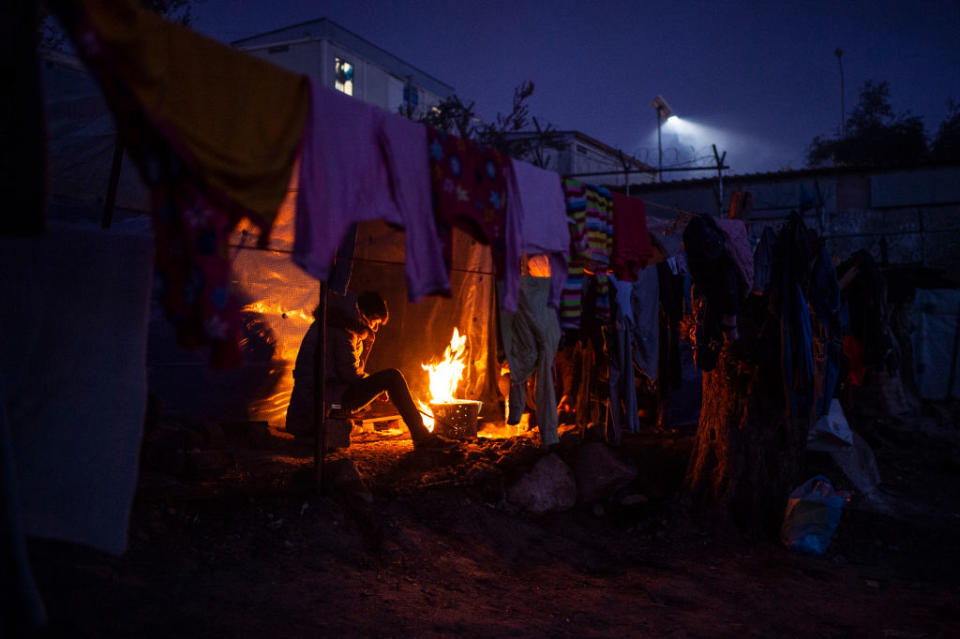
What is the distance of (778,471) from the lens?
7.27 meters

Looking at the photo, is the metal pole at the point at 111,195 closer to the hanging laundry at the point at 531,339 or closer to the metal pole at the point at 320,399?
the metal pole at the point at 320,399

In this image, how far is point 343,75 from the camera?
22781 millimetres

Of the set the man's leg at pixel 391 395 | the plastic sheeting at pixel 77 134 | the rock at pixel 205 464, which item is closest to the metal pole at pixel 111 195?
the plastic sheeting at pixel 77 134

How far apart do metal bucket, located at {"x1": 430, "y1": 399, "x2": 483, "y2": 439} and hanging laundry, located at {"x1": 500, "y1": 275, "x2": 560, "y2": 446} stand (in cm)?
206

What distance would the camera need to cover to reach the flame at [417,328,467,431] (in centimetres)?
838

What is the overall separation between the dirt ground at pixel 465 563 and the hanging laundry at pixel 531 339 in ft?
4.52

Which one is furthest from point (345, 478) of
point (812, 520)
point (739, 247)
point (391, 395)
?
point (812, 520)

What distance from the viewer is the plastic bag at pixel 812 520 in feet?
22.7

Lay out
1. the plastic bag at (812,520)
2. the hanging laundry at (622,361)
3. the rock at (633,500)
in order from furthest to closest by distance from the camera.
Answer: the rock at (633,500), the plastic bag at (812,520), the hanging laundry at (622,361)

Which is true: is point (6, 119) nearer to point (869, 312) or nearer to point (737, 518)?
point (737, 518)

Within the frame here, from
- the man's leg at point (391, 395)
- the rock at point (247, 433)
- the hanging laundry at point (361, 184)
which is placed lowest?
the rock at point (247, 433)

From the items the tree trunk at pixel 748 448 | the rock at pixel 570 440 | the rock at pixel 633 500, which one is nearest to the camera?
the tree trunk at pixel 748 448

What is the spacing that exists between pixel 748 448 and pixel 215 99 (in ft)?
20.6

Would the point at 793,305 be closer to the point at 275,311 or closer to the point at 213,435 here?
the point at 275,311
